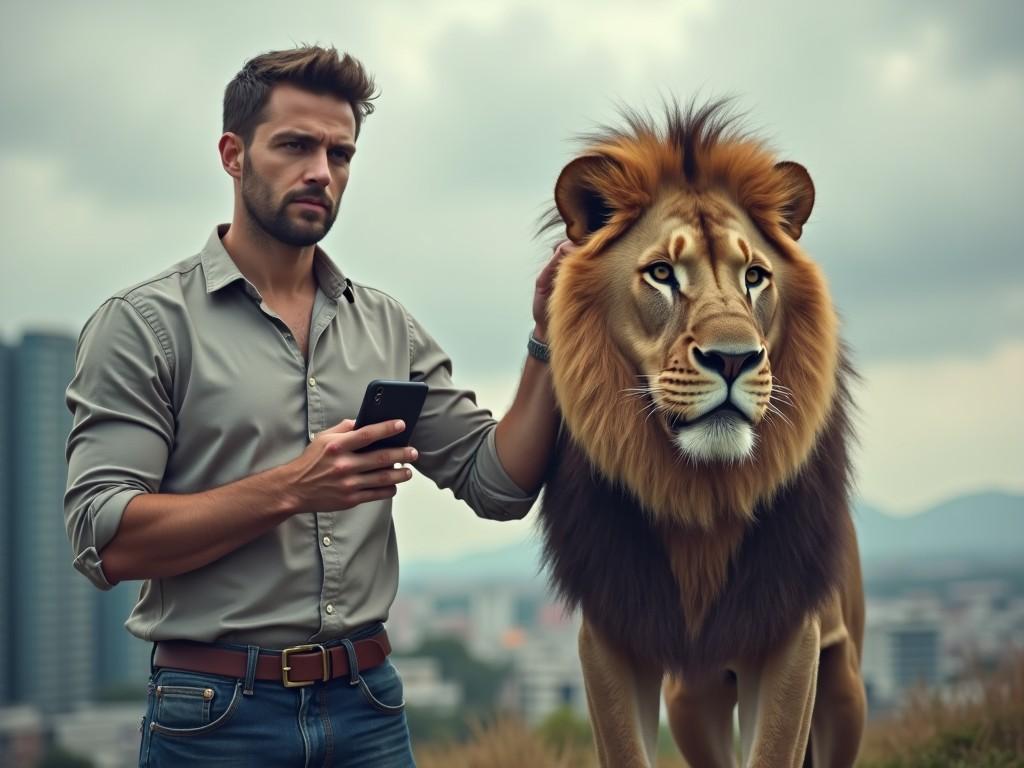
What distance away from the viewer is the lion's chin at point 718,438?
8.68 feet

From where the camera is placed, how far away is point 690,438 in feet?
8.79

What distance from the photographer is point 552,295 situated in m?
2.96

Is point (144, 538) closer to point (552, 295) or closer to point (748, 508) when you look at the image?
point (552, 295)

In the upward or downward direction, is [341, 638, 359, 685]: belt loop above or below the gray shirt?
below

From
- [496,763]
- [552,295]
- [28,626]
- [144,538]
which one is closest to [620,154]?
[552,295]

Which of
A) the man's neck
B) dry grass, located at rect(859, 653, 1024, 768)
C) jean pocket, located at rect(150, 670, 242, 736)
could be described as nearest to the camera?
jean pocket, located at rect(150, 670, 242, 736)

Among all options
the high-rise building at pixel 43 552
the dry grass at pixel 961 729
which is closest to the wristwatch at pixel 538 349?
the dry grass at pixel 961 729

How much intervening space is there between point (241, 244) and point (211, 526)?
0.79 m

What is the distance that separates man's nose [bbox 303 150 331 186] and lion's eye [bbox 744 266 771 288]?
104 cm

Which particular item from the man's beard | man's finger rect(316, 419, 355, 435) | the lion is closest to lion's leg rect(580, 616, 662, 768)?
the lion

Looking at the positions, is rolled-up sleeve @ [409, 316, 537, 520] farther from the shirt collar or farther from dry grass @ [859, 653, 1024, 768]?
dry grass @ [859, 653, 1024, 768]

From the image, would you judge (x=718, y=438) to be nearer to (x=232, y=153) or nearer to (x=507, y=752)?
(x=232, y=153)

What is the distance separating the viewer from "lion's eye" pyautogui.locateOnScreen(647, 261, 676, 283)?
277cm

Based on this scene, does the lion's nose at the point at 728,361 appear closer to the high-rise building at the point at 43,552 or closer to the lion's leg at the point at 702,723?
the lion's leg at the point at 702,723
